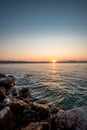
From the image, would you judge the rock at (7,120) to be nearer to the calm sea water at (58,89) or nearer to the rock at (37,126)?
the rock at (37,126)

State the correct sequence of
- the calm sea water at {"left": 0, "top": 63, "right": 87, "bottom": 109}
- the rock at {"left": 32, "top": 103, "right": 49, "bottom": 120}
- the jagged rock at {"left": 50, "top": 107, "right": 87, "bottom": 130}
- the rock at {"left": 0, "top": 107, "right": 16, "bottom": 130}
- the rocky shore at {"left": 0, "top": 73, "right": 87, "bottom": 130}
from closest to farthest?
the jagged rock at {"left": 50, "top": 107, "right": 87, "bottom": 130} < the rocky shore at {"left": 0, "top": 73, "right": 87, "bottom": 130} < the rock at {"left": 0, "top": 107, "right": 16, "bottom": 130} < the rock at {"left": 32, "top": 103, "right": 49, "bottom": 120} < the calm sea water at {"left": 0, "top": 63, "right": 87, "bottom": 109}

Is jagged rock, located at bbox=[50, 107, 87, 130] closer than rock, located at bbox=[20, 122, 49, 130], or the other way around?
jagged rock, located at bbox=[50, 107, 87, 130]

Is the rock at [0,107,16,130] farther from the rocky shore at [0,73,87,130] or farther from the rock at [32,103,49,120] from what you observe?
the rock at [32,103,49,120]

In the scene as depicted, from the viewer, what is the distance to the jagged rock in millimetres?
5648

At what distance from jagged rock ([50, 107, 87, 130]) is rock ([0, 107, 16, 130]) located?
6.93ft

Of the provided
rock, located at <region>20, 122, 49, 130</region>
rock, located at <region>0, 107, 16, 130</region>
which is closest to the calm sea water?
rock, located at <region>20, 122, 49, 130</region>

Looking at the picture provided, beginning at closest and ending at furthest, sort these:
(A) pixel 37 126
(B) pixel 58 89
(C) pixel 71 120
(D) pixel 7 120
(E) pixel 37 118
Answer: (C) pixel 71 120
(D) pixel 7 120
(A) pixel 37 126
(E) pixel 37 118
(B) pixel 58 89

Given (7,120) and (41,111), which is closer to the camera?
(7,120)

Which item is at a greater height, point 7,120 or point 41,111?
point 7,120

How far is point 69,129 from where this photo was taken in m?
5.66

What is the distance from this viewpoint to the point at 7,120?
6.84 meters

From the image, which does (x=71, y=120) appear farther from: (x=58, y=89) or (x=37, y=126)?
(x=58, y=89)

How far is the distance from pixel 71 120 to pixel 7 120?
3.22m

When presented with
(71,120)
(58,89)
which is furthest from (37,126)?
(58,89)
